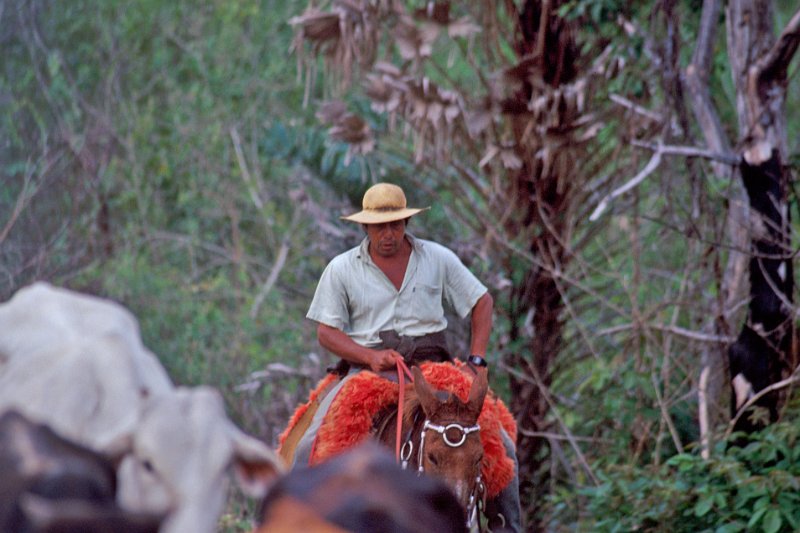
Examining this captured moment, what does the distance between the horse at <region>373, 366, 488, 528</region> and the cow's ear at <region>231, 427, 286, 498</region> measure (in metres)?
3.78

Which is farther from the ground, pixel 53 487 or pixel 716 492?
pixel 53 487

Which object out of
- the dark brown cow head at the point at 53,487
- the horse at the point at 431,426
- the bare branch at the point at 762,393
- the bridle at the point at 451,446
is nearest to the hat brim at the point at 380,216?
the horse at the point at 431,426

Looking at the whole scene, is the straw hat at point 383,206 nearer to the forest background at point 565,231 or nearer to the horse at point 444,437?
the horse at point 444,437

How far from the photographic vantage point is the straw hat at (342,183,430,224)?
8.84 metres

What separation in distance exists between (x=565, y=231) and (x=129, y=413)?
1012cm

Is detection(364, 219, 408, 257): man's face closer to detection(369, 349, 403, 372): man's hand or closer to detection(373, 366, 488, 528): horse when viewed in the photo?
detection(369, 349, 403, 372): man's hand

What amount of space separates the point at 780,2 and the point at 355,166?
784 centimetres

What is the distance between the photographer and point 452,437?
7699 mm

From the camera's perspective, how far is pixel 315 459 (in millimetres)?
8141

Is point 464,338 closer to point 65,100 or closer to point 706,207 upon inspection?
point 706,207

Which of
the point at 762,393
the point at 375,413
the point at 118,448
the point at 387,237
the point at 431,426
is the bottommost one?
the point at 762,393

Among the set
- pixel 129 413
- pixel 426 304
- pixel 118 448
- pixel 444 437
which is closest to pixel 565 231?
pixel 426 304

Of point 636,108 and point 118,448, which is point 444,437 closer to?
point 118,448

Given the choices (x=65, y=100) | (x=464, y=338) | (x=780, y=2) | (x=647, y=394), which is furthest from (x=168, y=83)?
(x=647, y=394)
